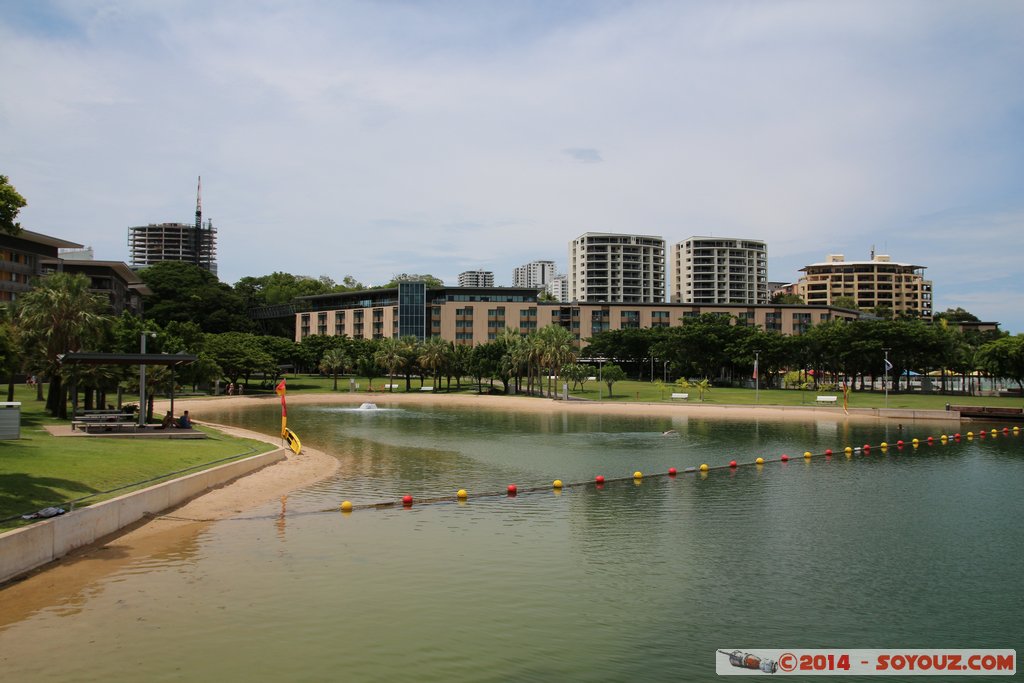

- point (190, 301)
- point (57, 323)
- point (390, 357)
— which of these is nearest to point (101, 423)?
point (57, 323)

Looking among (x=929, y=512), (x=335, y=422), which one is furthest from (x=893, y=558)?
(x=335, y=422)

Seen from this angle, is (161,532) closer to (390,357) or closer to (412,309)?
(390,357)

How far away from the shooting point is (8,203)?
2366 cm

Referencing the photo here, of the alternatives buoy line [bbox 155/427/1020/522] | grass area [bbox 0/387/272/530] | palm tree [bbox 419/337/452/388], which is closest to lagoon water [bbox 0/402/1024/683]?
buoy line [bbox 155/427/1020/522]

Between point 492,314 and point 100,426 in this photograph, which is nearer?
point 100,426

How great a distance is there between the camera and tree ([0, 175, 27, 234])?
76.6 feet

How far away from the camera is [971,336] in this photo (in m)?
183

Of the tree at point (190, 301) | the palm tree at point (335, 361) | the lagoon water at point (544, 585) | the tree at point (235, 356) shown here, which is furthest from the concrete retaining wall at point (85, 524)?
the tree at point (190, 301)

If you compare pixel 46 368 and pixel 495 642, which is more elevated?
pixel 46 368

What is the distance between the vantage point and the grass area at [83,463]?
72.6 feet

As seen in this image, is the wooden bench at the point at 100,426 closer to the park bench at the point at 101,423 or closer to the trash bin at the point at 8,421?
the park bench at the point at 101,423

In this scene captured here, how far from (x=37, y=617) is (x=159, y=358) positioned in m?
25.3

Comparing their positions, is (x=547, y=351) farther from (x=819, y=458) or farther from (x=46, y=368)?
(x=46, y=368)

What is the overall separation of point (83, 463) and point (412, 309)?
14789 cm
